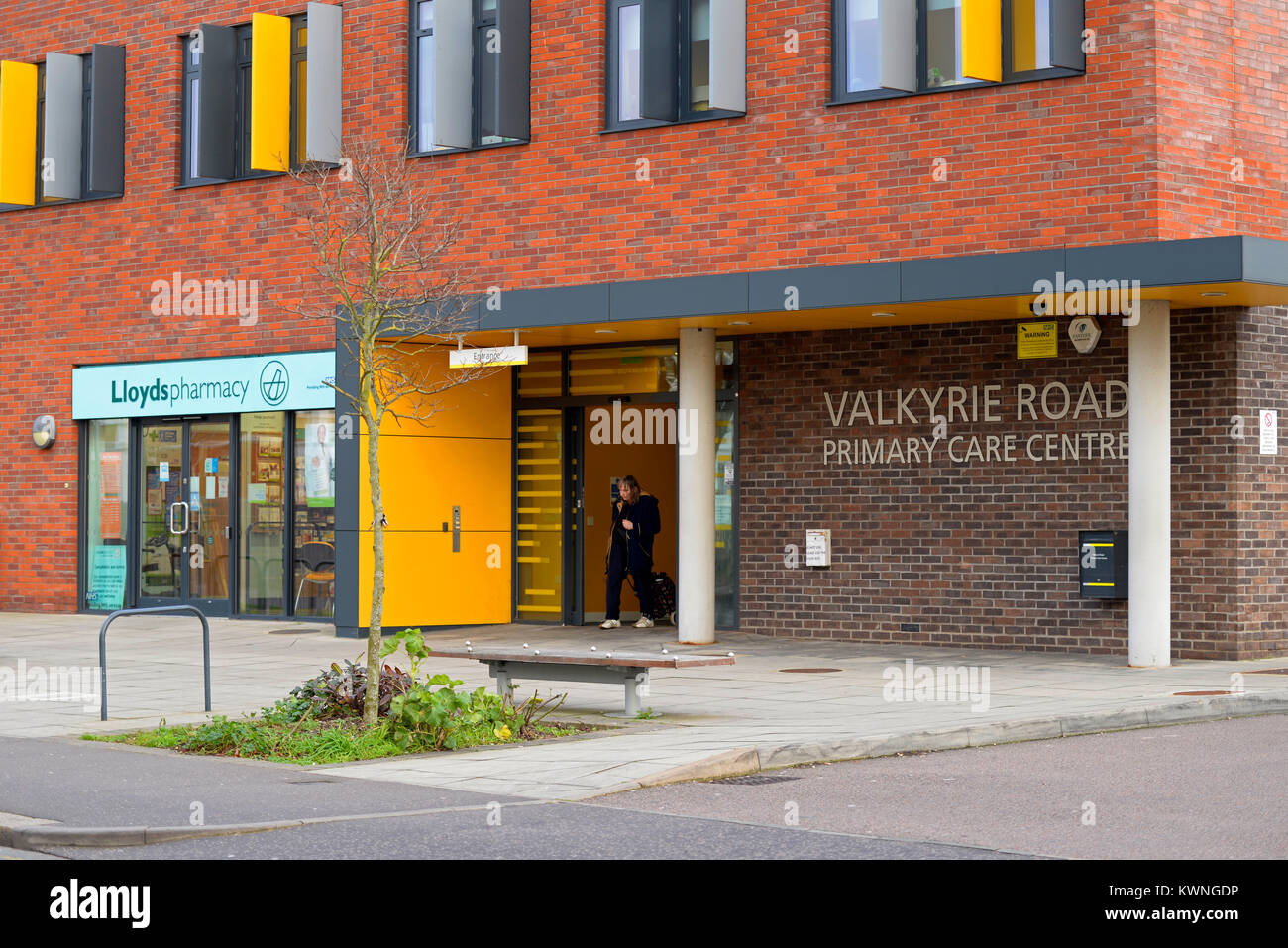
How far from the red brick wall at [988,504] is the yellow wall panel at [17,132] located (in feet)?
37.2

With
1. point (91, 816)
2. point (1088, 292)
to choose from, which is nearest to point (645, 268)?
point (1088, 292)

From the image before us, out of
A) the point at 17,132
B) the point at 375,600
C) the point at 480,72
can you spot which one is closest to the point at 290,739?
the point at 375,600

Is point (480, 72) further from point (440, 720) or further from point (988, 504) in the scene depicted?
point (440, 720)

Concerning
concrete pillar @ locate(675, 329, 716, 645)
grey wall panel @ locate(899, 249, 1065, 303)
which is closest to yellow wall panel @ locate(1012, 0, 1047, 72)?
grey wall panel @ locate(899, 249, 1065, 303)

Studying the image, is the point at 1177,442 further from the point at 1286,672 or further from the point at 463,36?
the point at 463,36

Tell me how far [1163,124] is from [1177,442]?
299 cm

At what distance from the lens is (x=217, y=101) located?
22.0m

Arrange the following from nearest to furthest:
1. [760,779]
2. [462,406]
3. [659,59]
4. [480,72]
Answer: [760,779] < [659,59] < [480,72] < [462,406]

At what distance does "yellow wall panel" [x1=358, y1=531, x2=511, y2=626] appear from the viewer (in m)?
19.8

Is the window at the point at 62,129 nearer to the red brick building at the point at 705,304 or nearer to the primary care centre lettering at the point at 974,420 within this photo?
the red brick building at the point at 705,304

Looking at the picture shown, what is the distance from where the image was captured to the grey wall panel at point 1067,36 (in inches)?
610

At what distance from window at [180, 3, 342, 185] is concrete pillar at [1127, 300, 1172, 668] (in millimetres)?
9886

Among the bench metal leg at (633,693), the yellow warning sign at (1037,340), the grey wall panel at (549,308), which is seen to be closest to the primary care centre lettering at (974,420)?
the yellow warning sign at (1037,340)

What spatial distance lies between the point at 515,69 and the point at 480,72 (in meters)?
0.72
